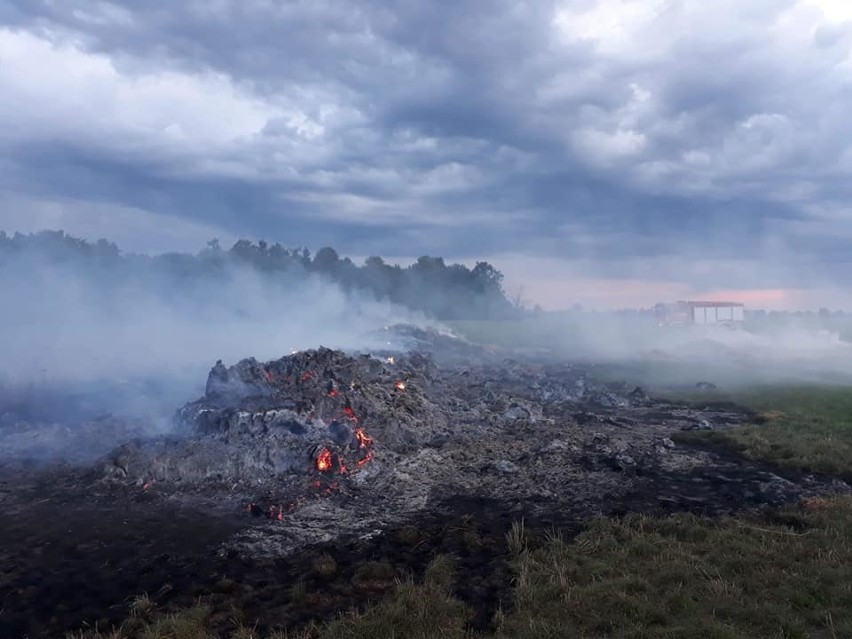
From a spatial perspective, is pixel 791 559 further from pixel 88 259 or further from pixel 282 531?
pixel 88 259

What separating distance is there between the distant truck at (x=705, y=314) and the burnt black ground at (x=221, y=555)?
327 feet

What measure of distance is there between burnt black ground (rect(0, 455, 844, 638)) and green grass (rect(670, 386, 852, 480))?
1995 mm

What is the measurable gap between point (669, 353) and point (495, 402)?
4459 centimetres

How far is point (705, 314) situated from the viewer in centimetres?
10794

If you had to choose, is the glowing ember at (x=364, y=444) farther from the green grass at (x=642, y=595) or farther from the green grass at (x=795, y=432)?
the green grass at (x=795, y=432)

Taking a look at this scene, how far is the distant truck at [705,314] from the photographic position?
106688 millimetres

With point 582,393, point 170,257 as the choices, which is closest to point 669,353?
point 582,393

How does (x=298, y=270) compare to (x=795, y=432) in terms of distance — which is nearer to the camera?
(x=795, y=432)

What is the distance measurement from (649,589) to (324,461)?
9.72m

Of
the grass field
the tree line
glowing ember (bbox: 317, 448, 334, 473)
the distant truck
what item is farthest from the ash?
the distant truck

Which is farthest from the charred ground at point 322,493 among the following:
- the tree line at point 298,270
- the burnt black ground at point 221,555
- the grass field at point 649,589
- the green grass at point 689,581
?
the tree line at point 298,270

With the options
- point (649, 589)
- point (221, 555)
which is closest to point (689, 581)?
point (649, 589)

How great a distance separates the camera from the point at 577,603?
8.11m

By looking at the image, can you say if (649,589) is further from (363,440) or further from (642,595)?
(363,440)
